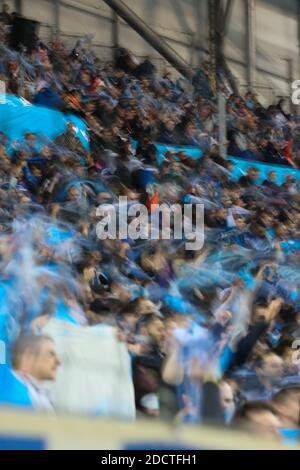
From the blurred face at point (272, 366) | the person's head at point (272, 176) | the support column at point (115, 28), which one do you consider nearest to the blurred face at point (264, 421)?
the blurred face at point (272, 366)

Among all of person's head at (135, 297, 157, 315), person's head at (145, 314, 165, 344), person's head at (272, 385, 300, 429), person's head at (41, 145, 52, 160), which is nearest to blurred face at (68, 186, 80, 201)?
person's head at (41, 145, 52, 160)

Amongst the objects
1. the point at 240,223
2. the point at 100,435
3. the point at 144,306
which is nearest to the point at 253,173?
the point at 240,223

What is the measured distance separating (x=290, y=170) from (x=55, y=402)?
7.76m

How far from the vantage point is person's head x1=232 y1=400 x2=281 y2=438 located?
3445 mm

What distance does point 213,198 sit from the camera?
28.7 feet

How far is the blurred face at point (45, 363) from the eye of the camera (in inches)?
156

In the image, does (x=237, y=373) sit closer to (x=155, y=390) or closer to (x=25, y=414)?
(x=155, y=390)

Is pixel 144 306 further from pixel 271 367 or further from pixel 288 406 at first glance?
pixel 288 406

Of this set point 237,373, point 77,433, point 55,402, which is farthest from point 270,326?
point 77,433

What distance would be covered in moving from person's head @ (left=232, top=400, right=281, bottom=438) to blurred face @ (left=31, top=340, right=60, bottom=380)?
939mm

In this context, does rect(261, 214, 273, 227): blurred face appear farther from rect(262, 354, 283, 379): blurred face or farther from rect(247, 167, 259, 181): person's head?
rect(262, 354, 283, 379): blurred face

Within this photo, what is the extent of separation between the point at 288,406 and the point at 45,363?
1146 mm

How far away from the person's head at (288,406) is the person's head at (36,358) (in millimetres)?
1064

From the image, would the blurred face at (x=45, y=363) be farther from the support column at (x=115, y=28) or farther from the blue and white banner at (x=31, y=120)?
the support column at (x=115, y=28)
